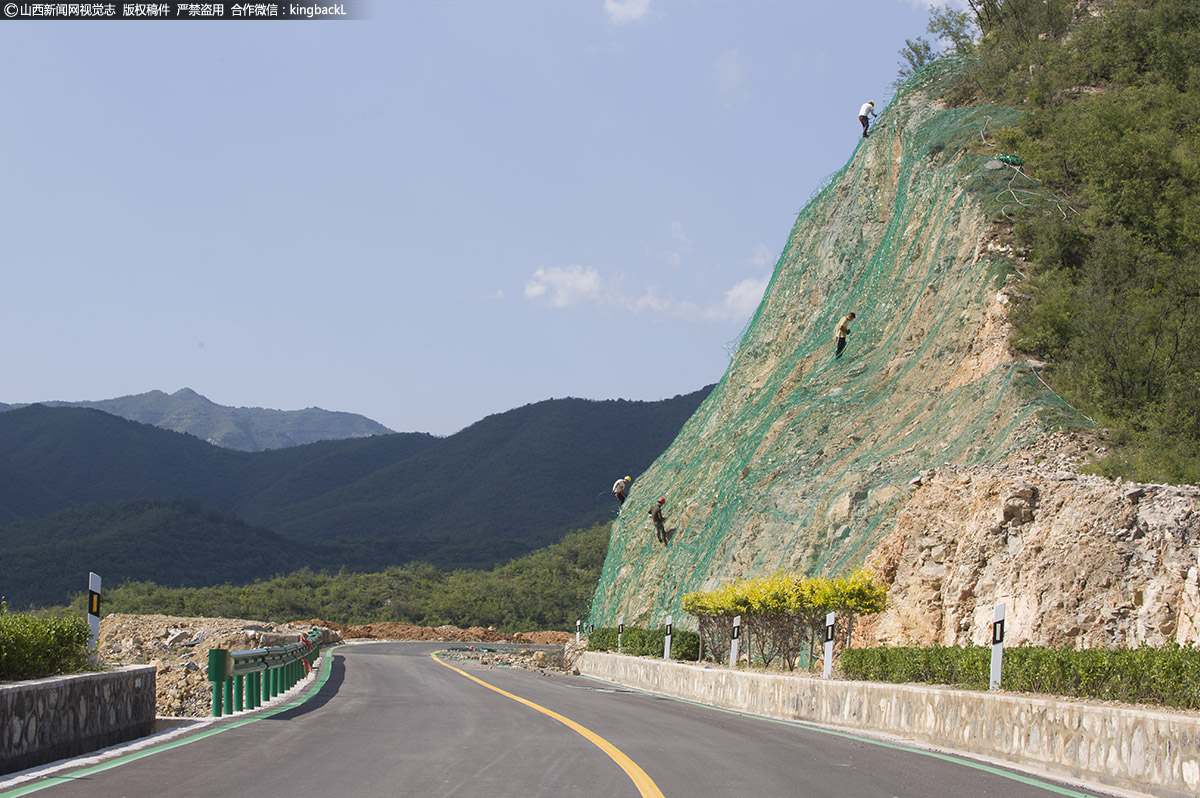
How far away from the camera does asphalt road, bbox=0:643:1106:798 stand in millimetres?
8094

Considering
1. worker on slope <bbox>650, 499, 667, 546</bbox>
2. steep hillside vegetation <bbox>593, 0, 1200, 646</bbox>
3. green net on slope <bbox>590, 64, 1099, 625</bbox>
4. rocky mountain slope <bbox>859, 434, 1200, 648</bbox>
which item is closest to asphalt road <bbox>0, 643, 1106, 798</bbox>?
rocky mountain slope <bbox>859, 434, 1200, 648</bbox>

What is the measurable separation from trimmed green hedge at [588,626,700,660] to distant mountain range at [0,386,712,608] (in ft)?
228

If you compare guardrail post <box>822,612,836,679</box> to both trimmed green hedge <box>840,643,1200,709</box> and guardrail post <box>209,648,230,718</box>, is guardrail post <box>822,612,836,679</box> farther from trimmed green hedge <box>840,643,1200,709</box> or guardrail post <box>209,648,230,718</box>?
guardrail post <box>209,648,230,718</box>

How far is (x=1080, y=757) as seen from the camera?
9.52 meters

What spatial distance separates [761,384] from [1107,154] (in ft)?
51.2

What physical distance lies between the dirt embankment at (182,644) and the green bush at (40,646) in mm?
1254

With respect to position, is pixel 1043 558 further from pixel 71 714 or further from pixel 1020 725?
pixel 71 714

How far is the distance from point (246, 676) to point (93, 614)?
11.4 ft

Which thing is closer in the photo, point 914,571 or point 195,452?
point 914,571

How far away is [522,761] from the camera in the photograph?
9.66m

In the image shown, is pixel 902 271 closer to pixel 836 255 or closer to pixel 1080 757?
pixel 836 255

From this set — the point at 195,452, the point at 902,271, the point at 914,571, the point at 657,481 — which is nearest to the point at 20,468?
the point at 195,452

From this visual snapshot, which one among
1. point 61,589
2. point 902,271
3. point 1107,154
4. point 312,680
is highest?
point 1107,154

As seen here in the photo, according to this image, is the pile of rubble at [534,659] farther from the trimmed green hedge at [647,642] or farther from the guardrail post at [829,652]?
the guardrail post at [829,652]
